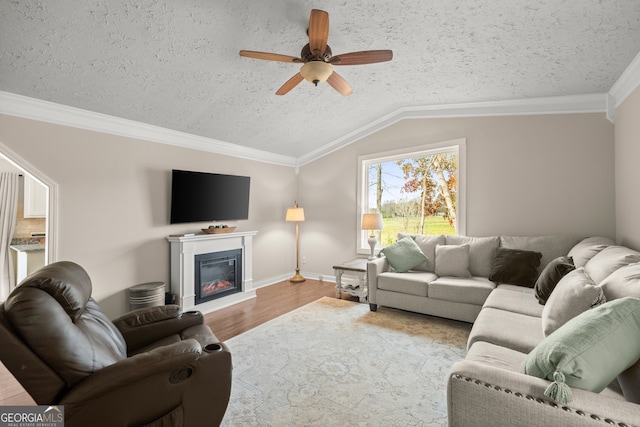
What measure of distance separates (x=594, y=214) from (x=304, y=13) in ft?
13.0

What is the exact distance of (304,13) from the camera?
7.78 feet

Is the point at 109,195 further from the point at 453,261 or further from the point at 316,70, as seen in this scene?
the point at 453,261

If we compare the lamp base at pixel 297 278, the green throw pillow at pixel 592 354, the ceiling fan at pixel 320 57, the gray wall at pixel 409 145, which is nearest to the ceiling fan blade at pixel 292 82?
the ceiling fan at pixel 320 57

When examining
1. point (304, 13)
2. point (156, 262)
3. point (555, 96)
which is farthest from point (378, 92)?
point (156, 262)

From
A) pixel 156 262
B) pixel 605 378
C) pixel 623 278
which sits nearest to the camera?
pixel 605 378

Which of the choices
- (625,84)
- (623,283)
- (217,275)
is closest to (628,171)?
(625,84)

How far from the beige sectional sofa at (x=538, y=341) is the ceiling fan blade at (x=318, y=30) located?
2.27 meters

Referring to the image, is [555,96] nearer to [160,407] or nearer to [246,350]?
[246,350]

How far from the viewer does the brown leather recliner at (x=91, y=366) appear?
112 centimetres

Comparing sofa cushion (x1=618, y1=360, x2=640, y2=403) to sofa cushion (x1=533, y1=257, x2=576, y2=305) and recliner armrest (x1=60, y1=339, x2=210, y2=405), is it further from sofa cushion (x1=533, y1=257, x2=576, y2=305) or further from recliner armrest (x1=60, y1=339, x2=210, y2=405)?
recliner armrest (x1=60, y1=339, x2=210, y2=405)

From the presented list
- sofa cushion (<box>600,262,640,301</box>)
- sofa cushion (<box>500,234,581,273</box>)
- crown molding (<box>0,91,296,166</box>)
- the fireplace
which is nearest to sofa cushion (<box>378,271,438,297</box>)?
sofa cushion (<box>500,234,581,273</box>)

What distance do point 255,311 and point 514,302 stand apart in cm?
300

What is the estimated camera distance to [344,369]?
2414 mm

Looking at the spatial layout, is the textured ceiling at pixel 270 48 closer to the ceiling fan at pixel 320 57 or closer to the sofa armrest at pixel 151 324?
the ceiling fan at pixel 320 57
